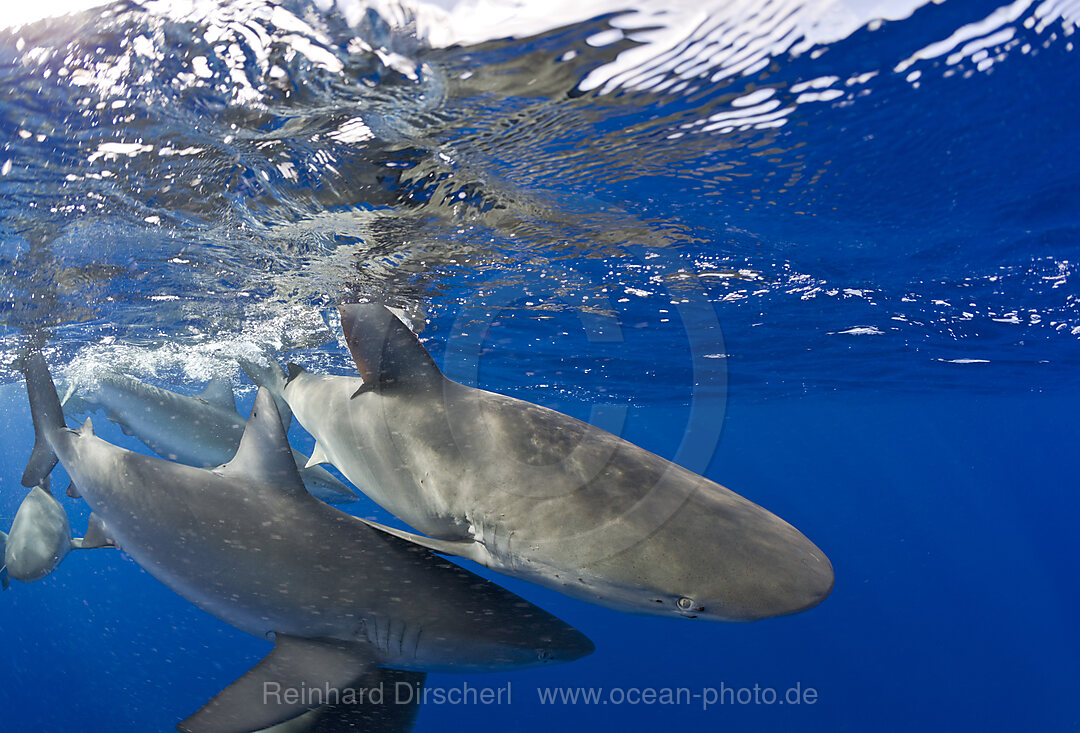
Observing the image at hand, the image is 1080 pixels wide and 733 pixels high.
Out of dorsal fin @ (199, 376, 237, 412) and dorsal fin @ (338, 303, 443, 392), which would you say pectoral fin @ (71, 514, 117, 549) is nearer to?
dorsal fin @ (338, 303, 443, 392)

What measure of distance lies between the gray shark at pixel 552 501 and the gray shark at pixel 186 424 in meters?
4.56

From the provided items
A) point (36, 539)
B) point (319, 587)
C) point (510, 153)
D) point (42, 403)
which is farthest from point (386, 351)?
point (36, 539)

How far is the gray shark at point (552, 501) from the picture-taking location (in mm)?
2498

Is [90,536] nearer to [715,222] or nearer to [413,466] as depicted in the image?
[413,466]

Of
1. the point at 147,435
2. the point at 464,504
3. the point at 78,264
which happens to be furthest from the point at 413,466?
the point at 78,264

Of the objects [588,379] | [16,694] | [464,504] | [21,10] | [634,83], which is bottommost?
[16,694]

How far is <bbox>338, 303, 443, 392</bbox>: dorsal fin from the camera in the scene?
366 centimetres

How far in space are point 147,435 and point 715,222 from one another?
925cm

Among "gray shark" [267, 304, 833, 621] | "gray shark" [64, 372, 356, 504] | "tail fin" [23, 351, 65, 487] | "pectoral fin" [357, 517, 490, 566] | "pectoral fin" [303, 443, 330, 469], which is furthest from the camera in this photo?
"gray shark" [64, 372, 356, 504]

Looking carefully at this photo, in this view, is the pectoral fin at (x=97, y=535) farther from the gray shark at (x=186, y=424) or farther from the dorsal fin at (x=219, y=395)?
the dorsal fin at (x=219, y=395)

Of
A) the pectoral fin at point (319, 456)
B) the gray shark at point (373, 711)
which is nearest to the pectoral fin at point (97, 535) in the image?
the pectoral fin at point (319, 456)

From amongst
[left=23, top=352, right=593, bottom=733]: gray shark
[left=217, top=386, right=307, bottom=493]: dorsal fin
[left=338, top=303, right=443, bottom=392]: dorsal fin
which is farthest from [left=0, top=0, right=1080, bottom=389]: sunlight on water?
[left=23, top=352, right=593, bottom=733]: gray shark

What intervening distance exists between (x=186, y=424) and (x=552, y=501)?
304 inches

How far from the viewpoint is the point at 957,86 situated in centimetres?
512
